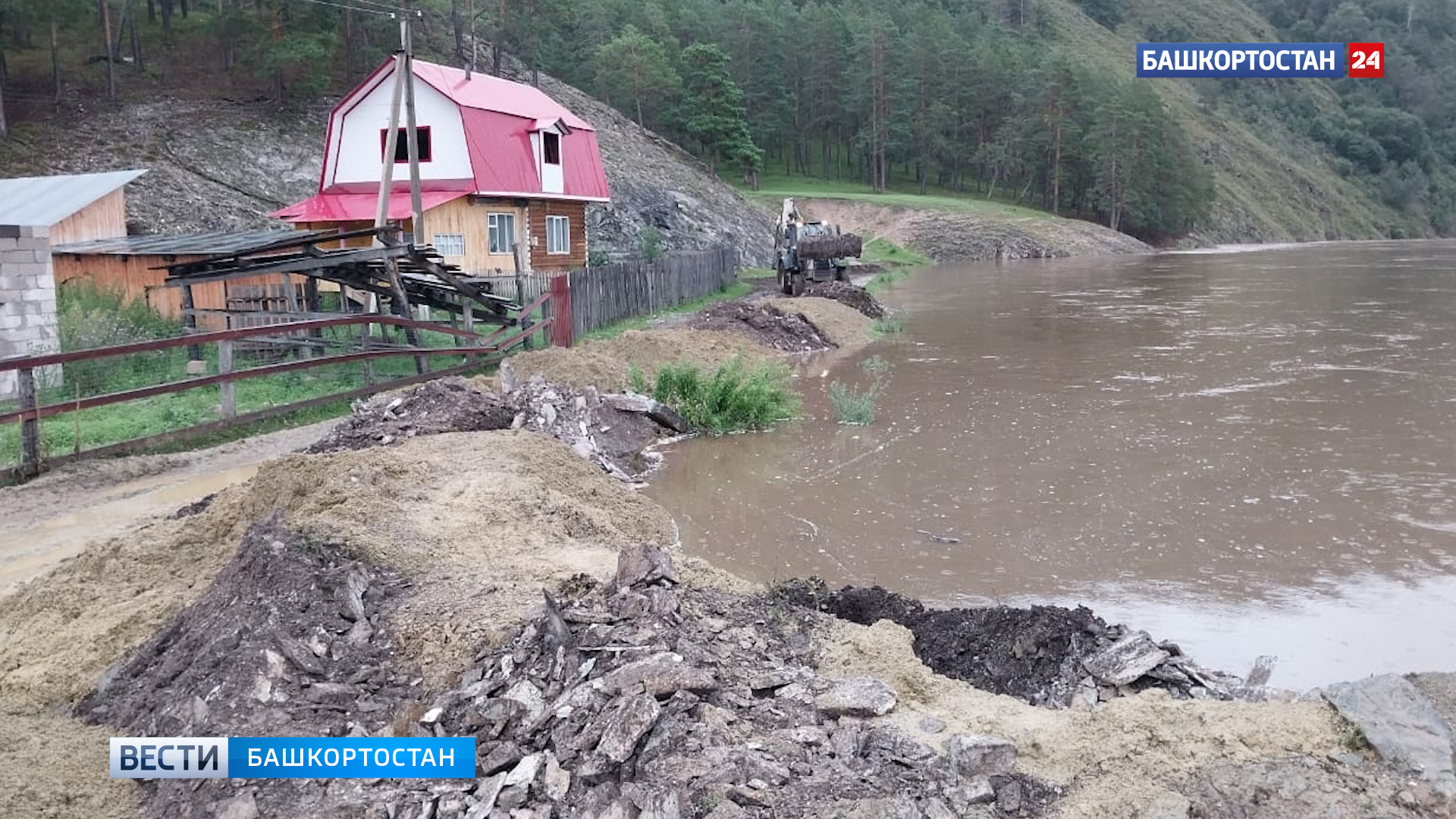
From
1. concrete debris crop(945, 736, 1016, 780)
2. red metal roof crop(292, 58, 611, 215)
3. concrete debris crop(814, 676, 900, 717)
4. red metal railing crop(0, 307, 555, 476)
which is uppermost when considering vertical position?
red metal roof crop(292, 58, 611, 215)

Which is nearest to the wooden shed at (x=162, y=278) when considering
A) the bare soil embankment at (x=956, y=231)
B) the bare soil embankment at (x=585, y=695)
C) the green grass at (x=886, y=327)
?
the bare soil embankment at (x=585, y=695)

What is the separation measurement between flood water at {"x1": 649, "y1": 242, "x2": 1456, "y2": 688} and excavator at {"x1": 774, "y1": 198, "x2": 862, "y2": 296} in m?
8.75

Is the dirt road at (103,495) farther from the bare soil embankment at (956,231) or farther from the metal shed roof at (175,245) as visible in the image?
the bare soil embankment at (956,231)

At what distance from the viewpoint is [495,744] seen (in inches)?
207

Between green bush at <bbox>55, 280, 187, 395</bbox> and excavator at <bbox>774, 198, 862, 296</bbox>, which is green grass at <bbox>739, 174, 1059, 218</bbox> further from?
green bush at <bbox>55, 280, 187, 395</bbox>

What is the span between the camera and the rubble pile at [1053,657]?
6332 millimetres

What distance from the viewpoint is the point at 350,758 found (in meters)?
4.96

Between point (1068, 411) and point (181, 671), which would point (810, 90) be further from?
point (181, 671)

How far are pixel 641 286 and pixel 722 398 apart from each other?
1219 centimetres

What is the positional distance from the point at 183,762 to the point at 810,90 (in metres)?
79.1

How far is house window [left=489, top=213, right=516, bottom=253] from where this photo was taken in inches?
1248

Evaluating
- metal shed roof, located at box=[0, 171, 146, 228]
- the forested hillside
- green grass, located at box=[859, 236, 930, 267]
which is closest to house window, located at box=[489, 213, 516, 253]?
metal shed roof, located at box=[0, 171, 146, 228]

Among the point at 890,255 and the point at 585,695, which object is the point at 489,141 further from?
the point at 890,255

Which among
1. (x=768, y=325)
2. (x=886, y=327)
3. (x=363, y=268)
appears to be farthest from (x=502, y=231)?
(x=363, y=268)
